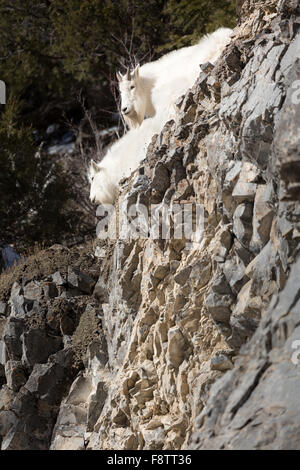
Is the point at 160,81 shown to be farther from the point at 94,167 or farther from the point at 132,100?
the point at 94,167

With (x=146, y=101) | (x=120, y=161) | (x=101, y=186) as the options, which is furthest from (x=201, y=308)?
(x=146, y=101)

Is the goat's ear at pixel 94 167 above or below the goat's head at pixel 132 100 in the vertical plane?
below

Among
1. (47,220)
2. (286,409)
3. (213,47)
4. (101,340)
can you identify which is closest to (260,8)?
(213,47)

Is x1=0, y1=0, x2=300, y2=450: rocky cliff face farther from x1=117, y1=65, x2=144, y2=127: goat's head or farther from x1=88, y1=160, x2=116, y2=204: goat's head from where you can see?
x1=117, y1=65, x2=144, y2=127: goat's head

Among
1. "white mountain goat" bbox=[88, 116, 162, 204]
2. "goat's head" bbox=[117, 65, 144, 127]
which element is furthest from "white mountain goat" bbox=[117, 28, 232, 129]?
"white mountain goat" bbox=[88, 116, 162, 204]

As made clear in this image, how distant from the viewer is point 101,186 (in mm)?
11523

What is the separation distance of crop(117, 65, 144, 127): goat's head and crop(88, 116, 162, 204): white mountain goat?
1.19 m

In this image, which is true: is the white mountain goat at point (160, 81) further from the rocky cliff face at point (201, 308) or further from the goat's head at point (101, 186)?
the rocky cliff face at point (201, 308)

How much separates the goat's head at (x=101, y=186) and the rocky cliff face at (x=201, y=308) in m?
0.78

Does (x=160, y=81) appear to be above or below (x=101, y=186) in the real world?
above

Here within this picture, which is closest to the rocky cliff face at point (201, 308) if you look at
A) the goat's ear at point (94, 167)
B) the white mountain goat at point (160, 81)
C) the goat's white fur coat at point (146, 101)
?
the goat's white fur coat at point (146, 101)

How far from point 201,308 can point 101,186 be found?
430 cm

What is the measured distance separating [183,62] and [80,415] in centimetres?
590

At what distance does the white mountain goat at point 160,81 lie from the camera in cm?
1159
